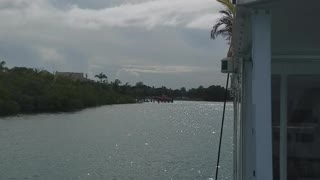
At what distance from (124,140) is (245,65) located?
44260 mm

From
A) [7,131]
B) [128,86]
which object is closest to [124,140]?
[7,131]

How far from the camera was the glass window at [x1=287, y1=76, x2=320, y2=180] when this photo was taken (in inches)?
275

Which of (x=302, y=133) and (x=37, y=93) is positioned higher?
(x=37, y=93)

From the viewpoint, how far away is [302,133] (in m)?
7.05

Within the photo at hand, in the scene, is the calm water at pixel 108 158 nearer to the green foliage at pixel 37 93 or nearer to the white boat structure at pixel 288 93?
the white boat structure at pixel 288 93

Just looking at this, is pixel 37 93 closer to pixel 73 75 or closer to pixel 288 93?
pixel 73 75

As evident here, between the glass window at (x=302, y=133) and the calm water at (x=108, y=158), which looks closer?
the glass window at (x=302, y=133)

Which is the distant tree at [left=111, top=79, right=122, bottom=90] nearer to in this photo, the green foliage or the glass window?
the green foliage

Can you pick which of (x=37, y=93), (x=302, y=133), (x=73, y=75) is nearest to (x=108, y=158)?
(x=302, y=133)

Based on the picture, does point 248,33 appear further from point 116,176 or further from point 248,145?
point 116,176

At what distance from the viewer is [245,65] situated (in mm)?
6852

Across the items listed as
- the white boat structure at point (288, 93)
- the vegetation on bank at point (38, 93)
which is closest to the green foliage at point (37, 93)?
the vegetation on bank at point (38, 93)

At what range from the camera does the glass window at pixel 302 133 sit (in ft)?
22.9

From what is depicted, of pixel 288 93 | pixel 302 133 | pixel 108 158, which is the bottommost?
pixel 108 158
